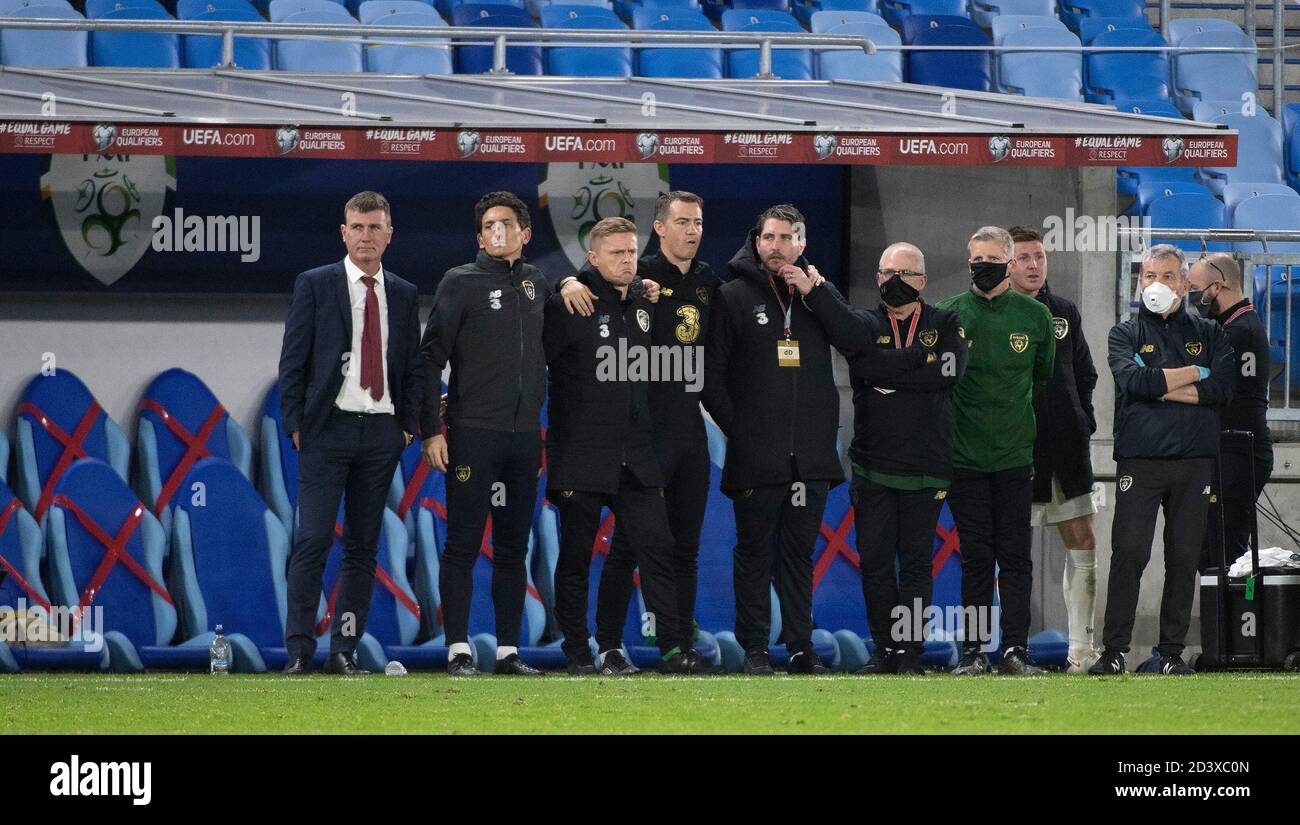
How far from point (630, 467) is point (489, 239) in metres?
1.09

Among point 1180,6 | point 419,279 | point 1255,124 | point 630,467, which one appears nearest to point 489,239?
point 630,467

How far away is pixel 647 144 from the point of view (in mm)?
8750

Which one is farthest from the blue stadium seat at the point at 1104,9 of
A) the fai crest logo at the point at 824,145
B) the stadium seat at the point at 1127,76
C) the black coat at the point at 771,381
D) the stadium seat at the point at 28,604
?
the stadium seat at the point at 28,604

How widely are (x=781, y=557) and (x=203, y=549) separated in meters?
3.11

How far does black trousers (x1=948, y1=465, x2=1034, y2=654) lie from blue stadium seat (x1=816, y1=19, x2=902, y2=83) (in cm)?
660

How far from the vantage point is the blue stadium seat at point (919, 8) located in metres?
15.4

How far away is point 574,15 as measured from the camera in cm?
1413

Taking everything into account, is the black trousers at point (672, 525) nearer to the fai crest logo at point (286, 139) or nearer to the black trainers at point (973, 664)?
the black trainers at point (973, 664)

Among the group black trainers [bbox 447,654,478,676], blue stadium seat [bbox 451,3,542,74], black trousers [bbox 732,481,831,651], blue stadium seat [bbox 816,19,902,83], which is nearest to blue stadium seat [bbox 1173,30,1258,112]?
blue stadium seat [bbox 816,19,902,83]

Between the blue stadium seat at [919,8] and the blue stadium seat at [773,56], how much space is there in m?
1.08

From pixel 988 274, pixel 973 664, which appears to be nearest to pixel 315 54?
pixel 988 274

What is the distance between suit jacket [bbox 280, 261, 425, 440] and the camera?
7.62 meters

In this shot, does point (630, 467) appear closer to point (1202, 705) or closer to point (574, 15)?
point (1202, 705)

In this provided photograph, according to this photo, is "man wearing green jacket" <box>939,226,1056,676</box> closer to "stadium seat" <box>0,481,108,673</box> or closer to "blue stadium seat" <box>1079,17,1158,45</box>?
"stadium seat" <box>0,481,108,673</box>
